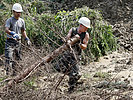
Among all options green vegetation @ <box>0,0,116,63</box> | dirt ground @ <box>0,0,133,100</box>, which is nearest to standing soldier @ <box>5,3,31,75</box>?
dirt ground @ <box>0,0,133,100</box>

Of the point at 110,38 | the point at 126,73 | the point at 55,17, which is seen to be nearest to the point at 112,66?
the point at 126,73

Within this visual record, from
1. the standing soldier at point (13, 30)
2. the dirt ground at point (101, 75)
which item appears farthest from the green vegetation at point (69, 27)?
the standing soldier at point (13, 30)

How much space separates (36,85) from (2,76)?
583mm

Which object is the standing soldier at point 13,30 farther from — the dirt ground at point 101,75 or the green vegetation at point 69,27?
the green vegetation at point 69,27

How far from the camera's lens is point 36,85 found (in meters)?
3.32

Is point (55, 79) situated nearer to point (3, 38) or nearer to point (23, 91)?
point (23, 91)

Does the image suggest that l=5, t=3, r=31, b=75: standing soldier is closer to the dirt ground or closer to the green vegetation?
the dirt ground

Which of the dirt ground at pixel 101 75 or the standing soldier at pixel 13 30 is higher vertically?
the standing soldier at pixel 13 30

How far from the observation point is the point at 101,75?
4.79 metres

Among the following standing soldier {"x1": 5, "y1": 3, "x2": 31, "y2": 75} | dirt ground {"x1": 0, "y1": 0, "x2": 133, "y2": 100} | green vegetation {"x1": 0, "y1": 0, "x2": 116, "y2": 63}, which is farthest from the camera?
green vegetation {"x1": 0, "y1": 0, "x2": 116, "y2": 63}

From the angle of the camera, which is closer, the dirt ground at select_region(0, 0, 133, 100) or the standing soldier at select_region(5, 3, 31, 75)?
the dirt ground at select_region(0, 0, 133, 100)

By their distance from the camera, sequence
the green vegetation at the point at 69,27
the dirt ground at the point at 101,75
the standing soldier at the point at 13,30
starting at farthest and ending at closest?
the green vegetation at the point at 69,27 → the standing soldier at the point at 13,30 → the dirt ground at the point at 101,75

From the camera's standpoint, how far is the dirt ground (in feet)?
9.25

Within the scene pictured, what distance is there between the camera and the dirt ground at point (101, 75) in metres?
2.82
